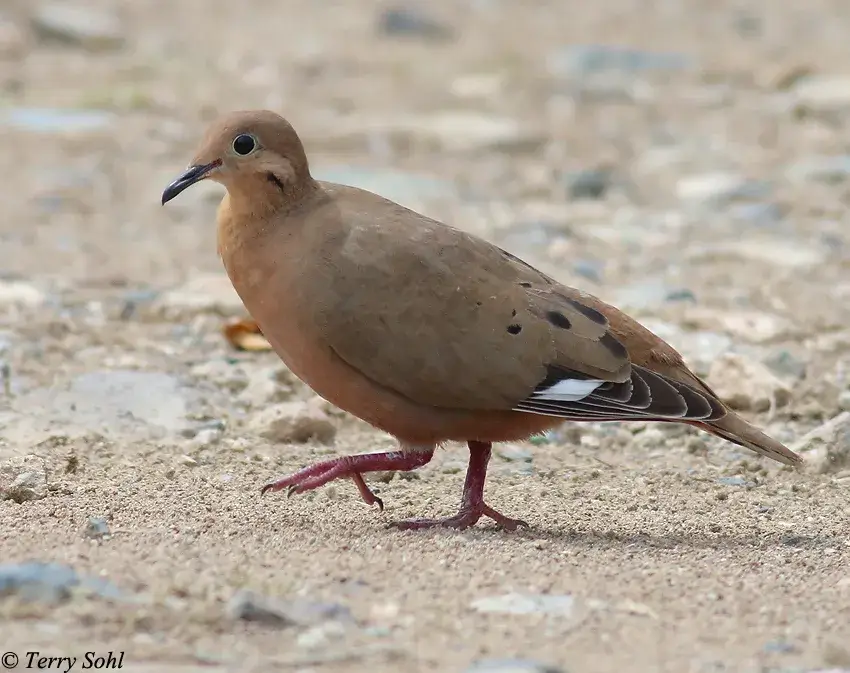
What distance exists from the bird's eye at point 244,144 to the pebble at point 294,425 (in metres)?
1.28

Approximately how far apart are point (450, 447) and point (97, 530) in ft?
6.81

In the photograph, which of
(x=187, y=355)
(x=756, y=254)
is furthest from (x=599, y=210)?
(x=187, y=355)

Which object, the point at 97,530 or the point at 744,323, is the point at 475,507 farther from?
the point at 744,323

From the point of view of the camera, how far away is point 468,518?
Result: 4.81 metres

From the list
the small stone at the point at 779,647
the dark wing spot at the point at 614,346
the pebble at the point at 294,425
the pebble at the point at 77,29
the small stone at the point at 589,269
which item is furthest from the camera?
the pebble at the point at 77,29

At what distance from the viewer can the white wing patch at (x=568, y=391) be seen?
4.75m

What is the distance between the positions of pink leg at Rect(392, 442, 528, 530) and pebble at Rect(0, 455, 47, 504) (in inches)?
45.9

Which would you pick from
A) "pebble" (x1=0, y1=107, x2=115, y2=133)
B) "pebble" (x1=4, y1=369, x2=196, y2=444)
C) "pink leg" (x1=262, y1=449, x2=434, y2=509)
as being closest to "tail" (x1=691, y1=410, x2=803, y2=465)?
"pink leg" (x1=262, y1=449, x2=434, y2=509)

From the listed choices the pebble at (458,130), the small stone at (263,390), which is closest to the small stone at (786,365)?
the small stone at (263,390)

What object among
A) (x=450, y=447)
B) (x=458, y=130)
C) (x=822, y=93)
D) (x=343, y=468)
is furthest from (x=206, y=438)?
(x=822, y=93)

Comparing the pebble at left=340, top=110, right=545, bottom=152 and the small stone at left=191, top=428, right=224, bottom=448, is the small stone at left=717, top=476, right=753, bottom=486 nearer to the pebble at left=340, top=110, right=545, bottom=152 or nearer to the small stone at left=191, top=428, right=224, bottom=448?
the small stone at left=191, top=428, right=224, bottom=448

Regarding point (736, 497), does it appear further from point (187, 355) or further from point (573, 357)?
point (187, 355)

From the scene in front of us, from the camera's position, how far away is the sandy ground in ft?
12.0

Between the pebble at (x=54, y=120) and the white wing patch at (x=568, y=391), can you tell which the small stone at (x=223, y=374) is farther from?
the pebble at (x=54, y=120)
